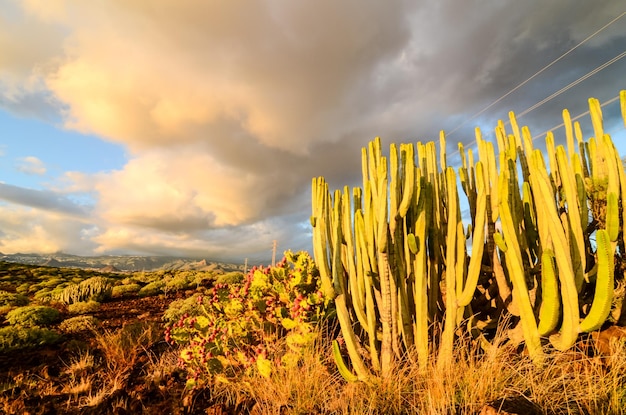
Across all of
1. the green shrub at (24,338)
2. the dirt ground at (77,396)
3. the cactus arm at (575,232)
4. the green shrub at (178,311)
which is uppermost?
the cactus arm at (575,232)

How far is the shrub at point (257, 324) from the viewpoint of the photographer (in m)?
4.27

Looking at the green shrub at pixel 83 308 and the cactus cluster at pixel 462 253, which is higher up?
the cactus cluster at pixel 462 253

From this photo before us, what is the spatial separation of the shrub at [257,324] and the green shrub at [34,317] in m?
6.09

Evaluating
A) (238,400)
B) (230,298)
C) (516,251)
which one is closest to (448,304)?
(516,251)

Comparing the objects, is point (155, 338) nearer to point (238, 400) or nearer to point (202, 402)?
point (202, 402)

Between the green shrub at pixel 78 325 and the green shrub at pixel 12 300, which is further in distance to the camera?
the green shrub at pixel 12 300

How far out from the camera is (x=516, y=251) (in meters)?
3.35

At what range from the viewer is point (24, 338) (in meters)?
6.84

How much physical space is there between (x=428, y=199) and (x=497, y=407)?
84.8 inches

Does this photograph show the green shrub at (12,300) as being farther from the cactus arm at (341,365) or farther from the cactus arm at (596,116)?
the cactus arm at (596,116)

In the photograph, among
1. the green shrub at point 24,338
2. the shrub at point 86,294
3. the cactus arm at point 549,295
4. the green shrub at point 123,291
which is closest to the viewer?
the cactus arm at point 549,295

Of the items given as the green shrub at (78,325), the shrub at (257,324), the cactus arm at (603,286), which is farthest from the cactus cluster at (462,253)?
the green shrub at (78,325)

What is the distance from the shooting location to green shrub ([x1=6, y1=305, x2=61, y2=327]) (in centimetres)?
859

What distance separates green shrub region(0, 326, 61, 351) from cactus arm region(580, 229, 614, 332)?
9.02 m
